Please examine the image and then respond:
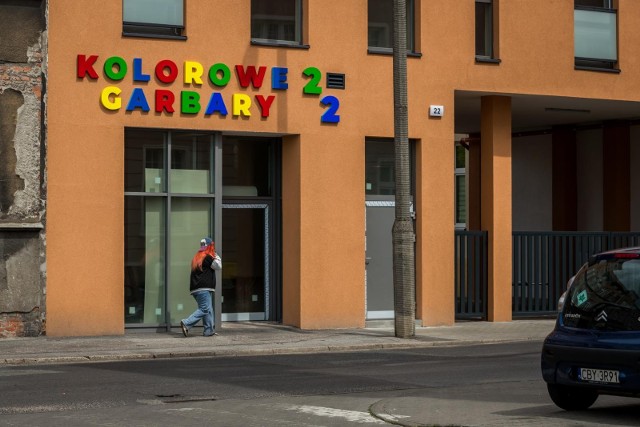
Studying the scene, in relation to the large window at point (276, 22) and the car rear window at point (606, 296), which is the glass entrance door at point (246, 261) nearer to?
the large window at point (276, 22)

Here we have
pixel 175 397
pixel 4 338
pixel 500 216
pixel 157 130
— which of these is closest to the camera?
pixel 175 397

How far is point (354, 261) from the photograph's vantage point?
24172 mm

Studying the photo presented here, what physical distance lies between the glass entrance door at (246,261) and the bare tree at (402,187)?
140 inches

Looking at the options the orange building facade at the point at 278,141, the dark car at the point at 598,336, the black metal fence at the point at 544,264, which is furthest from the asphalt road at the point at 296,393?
the black metal fence at the point at 544,264

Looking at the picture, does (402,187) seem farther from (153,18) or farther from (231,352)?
(153,18)

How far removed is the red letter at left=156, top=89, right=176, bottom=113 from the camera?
73.1 ft

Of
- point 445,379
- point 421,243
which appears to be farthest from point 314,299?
point 445,379

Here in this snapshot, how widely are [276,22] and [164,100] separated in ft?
9.14

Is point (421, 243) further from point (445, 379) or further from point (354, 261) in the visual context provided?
point (445, 379)

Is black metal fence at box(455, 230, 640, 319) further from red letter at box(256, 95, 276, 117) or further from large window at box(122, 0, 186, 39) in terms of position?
large window at box(122, 0, 186, 39)

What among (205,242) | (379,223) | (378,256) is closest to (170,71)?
(205,242)

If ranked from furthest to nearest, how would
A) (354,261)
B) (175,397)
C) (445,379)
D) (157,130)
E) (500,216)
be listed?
1. (500,216)
2. (354,261)
3. (157,130)
4. (445,379)
5. (175,397)

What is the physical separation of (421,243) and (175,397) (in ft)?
39.0

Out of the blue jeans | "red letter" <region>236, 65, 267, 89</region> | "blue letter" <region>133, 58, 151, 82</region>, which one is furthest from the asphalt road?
"red letter" <region>236, 65, 267, 89</region>
